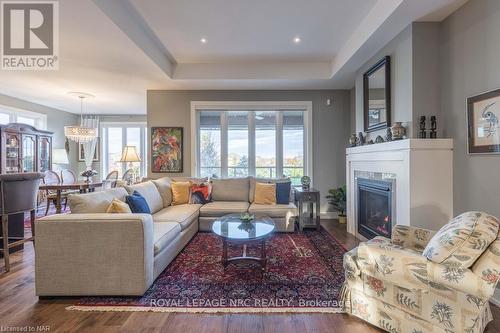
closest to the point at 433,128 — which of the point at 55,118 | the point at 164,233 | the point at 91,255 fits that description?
the point at 164,233

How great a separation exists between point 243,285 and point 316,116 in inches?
152

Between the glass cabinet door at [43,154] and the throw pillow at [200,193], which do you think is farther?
the glass cabinet door at [43,154]

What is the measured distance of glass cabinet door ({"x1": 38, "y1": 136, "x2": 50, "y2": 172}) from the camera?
595 cm

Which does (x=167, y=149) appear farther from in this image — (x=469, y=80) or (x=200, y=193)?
(x=469, y=80)

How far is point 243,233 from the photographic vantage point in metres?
2.64

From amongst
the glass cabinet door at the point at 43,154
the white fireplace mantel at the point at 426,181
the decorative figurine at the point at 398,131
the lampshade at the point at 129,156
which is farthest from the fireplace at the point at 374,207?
the glass cabinet door at the point at 43,154

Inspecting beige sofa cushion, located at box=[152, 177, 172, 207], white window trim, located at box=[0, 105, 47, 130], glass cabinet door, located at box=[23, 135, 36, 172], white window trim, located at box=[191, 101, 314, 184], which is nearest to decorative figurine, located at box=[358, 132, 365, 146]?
white window trim, located at box=[191, 101, 314, 184]

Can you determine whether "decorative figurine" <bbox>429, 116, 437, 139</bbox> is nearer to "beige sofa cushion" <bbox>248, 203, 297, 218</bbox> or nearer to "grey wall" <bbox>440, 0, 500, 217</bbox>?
"grey wall" <bbox>440, 0, 500, 217</bbox>

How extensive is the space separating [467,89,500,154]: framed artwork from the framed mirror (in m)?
0.95

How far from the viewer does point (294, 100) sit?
5250 mm

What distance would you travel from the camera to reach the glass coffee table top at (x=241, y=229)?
8.35ft

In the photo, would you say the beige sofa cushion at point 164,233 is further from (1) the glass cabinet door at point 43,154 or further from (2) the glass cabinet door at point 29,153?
(1) the glass cabinet door at point 43,154

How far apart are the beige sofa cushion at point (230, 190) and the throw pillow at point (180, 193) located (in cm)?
49

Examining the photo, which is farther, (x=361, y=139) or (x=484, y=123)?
(x=361, y=139)
